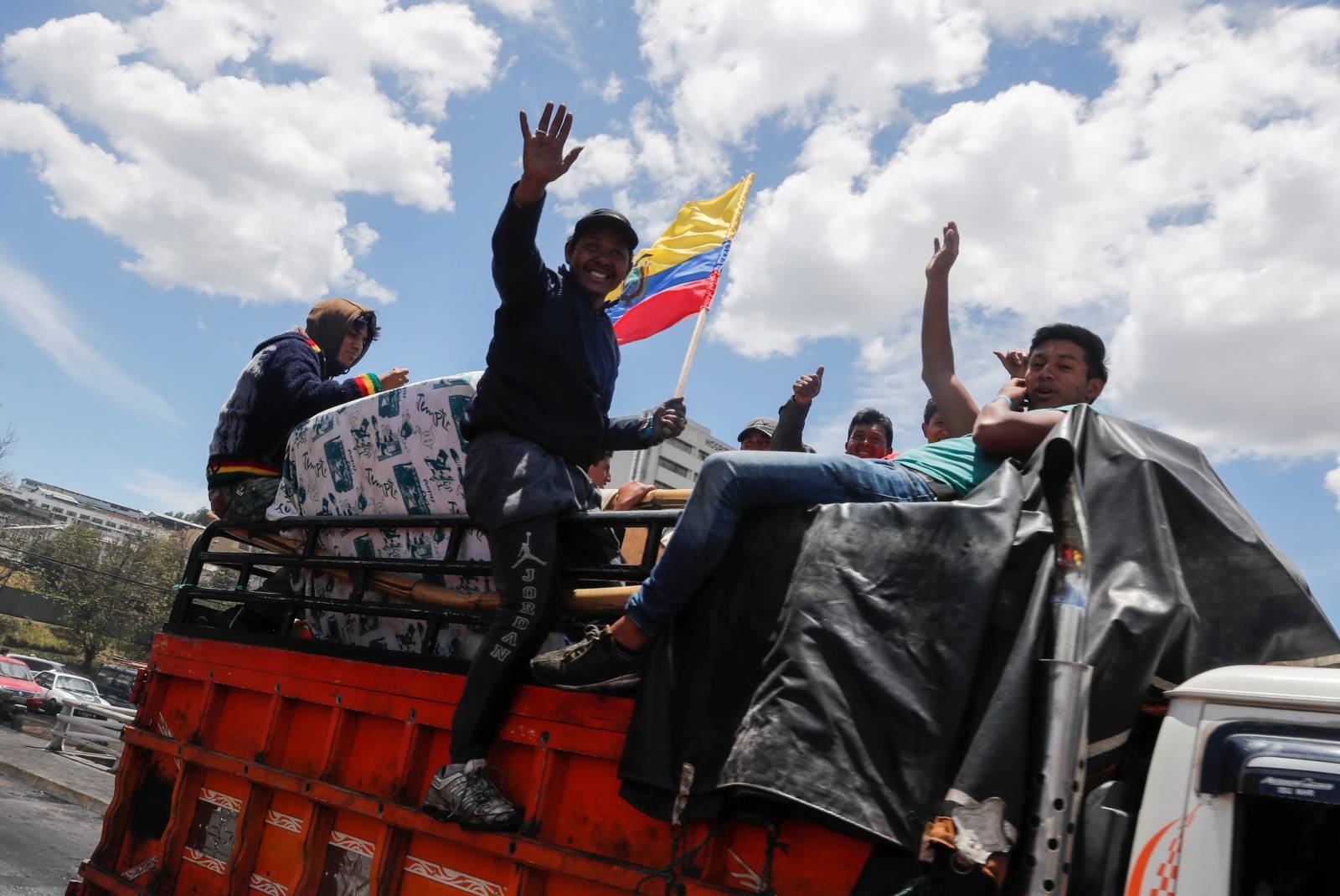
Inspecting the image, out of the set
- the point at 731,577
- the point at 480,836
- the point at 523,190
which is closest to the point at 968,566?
the point at 731,577

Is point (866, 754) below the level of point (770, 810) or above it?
above

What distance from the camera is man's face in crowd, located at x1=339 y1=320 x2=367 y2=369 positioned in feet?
16.7

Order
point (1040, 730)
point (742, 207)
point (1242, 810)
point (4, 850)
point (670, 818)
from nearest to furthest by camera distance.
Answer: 1. point (1242, 810)
2. point (1040, 730)
3. point (670, 818)
4. point (742, 207)
5. point (4, 850)

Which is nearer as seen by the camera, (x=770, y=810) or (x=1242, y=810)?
(x=1242, y=810)

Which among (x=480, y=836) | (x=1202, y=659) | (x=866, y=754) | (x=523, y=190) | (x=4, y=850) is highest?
(x=523, y=190)

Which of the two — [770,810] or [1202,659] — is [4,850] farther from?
[1202,659]

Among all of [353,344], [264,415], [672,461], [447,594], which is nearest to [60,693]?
[353,344]

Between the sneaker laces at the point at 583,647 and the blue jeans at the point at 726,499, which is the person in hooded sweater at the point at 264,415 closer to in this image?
the sneaker laces at the point at 583,647

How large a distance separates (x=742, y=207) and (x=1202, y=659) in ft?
18.7

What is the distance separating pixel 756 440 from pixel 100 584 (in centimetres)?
4772

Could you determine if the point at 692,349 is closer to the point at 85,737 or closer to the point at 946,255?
the point at 946,255

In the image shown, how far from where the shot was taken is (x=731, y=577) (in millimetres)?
2428

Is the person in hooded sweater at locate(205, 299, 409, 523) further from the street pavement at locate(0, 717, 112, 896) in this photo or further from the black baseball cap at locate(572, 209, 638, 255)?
the street pavement at locate(0, 717, 112, 896)

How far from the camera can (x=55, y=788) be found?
42.2 feet
